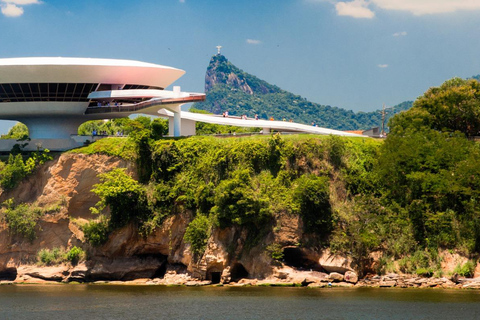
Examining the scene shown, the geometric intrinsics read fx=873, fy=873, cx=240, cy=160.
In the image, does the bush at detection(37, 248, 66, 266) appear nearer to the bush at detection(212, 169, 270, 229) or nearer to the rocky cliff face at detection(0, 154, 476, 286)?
the rocky cliff face at detection(0, 154, 476, 286)

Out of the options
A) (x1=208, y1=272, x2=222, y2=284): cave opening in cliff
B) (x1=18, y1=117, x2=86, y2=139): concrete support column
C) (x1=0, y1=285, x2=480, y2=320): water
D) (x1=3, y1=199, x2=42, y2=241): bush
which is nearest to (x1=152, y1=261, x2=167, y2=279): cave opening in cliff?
(x1=208, y1=272, x2=222, y2=284): cave opening in cliff

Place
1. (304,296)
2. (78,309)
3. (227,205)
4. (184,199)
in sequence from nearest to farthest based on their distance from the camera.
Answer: (78,309), (304,296), (227,205), (184,199)

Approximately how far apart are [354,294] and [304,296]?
129 inches

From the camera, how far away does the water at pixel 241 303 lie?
1853 inches

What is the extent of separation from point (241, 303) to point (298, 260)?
519 inches

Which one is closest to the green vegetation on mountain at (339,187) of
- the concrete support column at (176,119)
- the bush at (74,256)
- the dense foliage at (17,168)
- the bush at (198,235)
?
the bush at (198,235)

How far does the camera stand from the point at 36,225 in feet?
232

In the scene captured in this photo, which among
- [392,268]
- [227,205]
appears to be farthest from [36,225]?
[392,268]

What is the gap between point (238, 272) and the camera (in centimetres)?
6412

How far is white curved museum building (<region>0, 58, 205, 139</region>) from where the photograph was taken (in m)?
71.3

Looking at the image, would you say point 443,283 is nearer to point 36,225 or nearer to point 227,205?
point 227,205

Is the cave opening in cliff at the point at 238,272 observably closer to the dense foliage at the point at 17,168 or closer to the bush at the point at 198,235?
the bush at the point at 198,235

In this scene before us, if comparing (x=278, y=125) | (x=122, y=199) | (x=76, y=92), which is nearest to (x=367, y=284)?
(x=122, y=199)

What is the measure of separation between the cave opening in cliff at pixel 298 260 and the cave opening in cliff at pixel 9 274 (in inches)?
898
